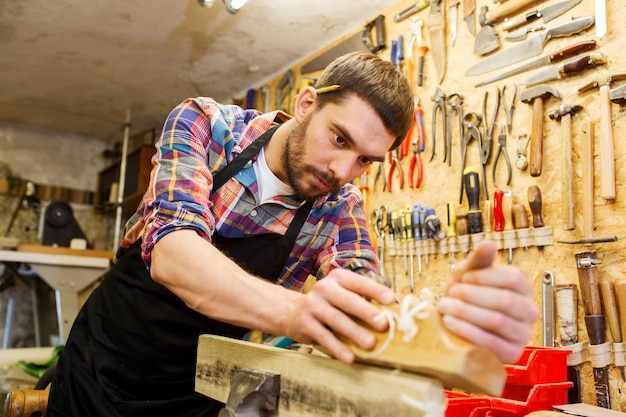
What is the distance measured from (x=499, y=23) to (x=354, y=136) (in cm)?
162

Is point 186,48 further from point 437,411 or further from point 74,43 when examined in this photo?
point 437,411

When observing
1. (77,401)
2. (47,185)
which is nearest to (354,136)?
(77,401)

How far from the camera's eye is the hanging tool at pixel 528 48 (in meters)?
2.25

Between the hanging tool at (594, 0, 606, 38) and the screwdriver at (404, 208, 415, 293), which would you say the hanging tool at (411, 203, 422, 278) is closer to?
the screwdriver at (404, 208, 415, 293)

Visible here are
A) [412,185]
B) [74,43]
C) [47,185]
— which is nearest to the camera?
[412,185]

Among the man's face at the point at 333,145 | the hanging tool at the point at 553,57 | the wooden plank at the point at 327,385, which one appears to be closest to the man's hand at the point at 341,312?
the wooden plank at the point at 327,385

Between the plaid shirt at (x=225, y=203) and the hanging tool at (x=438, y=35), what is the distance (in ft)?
4.80

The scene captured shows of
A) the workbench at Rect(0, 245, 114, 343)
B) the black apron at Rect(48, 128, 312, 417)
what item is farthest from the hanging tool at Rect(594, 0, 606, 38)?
the workbench at Rect(0, 245, 114, 343)

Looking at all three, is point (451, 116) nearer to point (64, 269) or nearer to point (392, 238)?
point (392, 238)

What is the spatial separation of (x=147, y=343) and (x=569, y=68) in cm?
199

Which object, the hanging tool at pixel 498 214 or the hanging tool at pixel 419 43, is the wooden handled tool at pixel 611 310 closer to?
the hanging tool at pixel 498 214

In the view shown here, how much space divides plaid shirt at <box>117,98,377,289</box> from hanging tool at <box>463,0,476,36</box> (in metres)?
1.49

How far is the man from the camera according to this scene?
1.41 m

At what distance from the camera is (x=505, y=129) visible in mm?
2502
